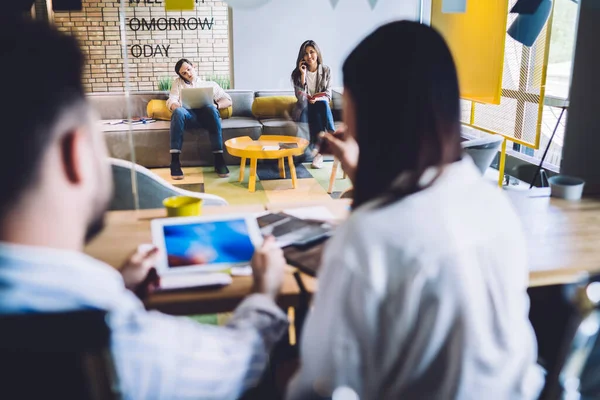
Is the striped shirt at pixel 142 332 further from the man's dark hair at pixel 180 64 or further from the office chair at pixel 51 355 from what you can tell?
the man's dark hair at pixel 180 64

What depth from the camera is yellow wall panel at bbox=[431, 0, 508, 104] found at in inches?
134

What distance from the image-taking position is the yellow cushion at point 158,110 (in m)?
4.82

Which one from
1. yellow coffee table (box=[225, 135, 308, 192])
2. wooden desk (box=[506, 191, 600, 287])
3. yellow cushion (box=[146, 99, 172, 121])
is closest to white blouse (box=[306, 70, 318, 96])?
yellow coffee table (box=[225, 135, 308, 192])

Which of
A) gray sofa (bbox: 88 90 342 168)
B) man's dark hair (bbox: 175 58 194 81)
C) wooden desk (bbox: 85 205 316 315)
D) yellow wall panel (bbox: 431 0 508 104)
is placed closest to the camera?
wooden desk (bbox: 85 205 316 315)

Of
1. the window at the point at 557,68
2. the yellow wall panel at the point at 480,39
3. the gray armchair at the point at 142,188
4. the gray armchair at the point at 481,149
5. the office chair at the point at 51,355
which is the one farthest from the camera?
the yellow wall panel at the point at 480,39

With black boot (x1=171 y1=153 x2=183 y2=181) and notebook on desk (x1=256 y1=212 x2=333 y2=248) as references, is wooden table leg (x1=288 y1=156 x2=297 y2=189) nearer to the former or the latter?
black boot (x1=171 y1=153 x2=183 y2=181)

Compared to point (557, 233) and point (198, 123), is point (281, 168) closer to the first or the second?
point (198, 123)

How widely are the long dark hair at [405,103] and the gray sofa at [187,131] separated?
367 cm

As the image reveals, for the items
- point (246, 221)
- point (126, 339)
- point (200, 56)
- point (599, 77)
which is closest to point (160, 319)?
point (126, 339)

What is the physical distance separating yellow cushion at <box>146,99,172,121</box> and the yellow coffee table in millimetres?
658

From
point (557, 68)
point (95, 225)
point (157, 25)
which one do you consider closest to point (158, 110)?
point (157, 25)

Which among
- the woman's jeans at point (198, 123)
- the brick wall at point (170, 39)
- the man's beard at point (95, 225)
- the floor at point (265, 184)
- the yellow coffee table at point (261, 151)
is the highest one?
the brick wall at point (170, 39)

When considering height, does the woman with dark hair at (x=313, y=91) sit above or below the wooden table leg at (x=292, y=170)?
above

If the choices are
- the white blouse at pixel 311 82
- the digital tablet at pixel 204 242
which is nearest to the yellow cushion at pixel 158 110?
the white blouse at pixel 311 82
